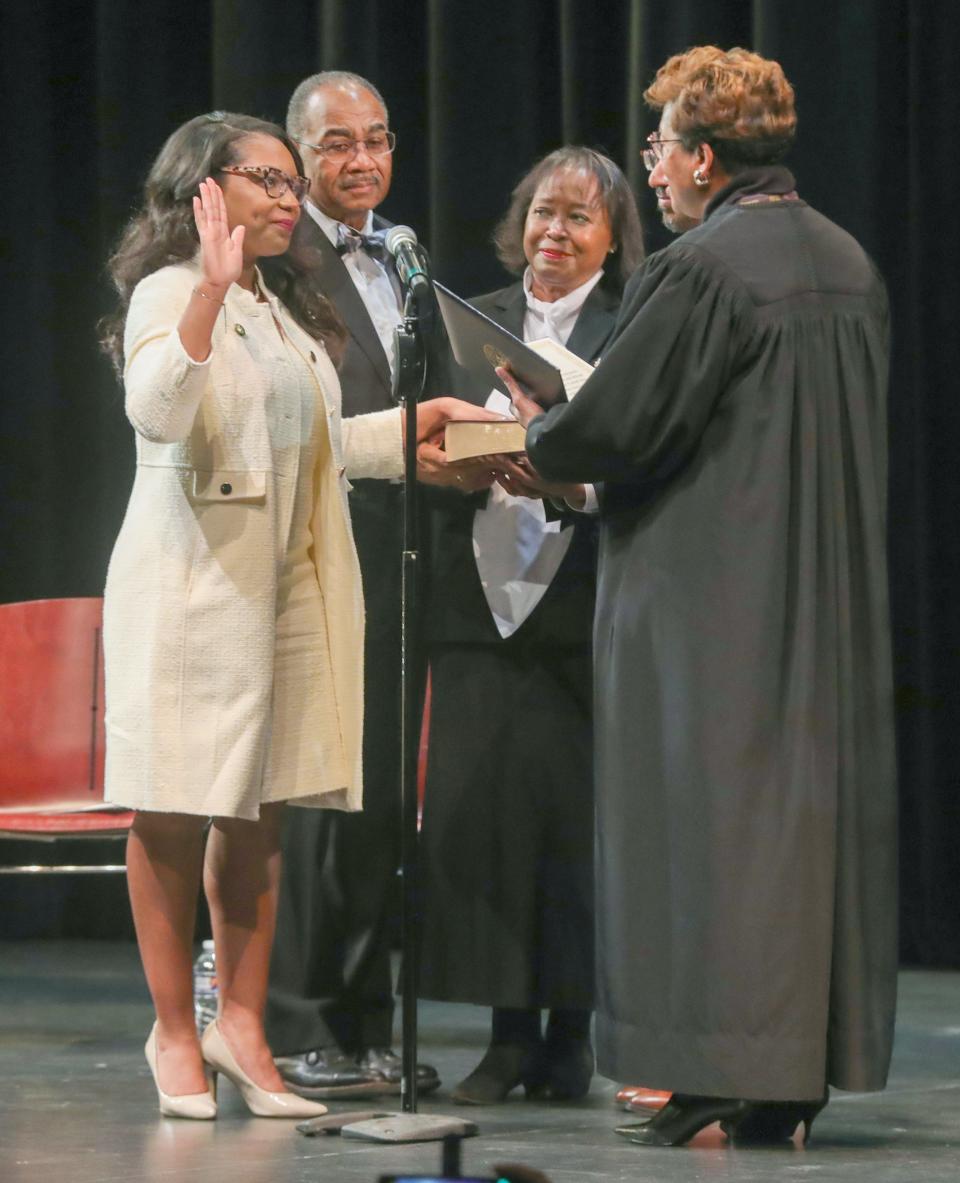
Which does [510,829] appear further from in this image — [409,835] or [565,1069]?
[409,835]

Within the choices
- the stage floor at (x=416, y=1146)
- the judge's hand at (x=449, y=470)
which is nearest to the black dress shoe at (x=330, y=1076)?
the stage floor at (x=416, y=1146)

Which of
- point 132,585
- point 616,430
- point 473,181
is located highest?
point 473,181

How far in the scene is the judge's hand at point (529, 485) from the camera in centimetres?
333

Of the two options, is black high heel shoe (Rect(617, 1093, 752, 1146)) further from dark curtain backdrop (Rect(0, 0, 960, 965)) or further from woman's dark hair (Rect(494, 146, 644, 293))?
dark curtain backdrop (Rect(0, 0, 960, 965))

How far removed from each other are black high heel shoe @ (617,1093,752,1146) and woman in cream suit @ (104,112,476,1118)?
0.57m

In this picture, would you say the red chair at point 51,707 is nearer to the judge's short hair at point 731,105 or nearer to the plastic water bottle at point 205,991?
the plastic water bottle at point 205,991

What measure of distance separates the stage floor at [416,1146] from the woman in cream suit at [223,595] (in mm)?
180

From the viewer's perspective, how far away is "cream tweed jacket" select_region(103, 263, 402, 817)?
3.10m

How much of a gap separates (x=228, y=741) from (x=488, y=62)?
9.92ft

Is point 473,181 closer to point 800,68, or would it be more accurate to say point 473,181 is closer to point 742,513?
point 800,68

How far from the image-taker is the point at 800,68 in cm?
519

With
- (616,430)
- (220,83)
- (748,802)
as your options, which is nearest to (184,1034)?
(748,802)

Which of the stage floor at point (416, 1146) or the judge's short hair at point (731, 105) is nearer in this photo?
the stage floor at point (416, 1146)

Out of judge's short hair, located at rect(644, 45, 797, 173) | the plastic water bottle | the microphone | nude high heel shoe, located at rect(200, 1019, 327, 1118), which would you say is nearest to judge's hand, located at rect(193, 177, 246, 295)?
the microphone
